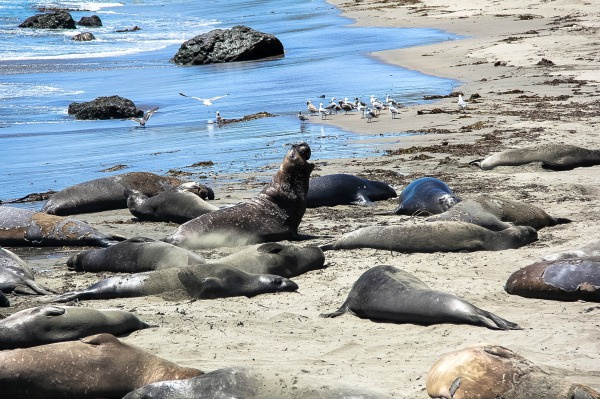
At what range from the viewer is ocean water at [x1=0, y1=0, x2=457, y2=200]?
13094mm

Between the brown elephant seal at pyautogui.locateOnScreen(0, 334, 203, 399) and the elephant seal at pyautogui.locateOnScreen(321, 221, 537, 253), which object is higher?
the brown elephant seal at pyautogui.locateOnScreen(0, 334, 203, 399)

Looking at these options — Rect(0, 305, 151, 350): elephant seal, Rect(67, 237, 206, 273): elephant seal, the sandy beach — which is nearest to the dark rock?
the sandy beach

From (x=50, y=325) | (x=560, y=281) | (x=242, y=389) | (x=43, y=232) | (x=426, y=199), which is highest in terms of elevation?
(x=242, y=389)

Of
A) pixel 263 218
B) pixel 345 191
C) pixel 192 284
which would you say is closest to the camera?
pixel 192 284

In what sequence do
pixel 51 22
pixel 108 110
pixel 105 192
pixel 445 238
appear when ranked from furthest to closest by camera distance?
1. pixel 51 22
2. pixel 108 110
3. pixel 105 192
4. pixel 445 238

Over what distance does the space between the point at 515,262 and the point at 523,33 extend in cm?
1890

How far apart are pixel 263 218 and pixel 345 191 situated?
1.51 metres

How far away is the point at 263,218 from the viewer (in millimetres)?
8633

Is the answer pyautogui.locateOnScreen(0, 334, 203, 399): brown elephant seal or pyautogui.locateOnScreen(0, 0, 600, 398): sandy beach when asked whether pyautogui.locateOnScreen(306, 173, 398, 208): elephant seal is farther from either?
pyautogui.locateOnScreen(0, 334, 203, 399): brown elephant seal

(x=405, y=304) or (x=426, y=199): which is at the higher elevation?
(x=405, y=304)

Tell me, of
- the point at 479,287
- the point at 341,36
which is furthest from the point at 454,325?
the point at 341,36

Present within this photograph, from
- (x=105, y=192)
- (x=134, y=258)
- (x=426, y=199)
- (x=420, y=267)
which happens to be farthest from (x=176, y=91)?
(x=420, y=267)

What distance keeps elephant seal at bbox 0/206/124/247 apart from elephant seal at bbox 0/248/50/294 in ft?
4.82

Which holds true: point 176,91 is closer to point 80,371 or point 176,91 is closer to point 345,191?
point 345,191
